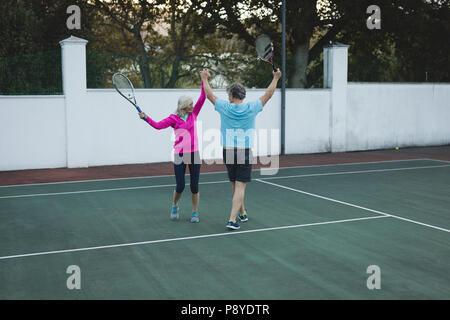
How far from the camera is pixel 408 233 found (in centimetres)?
686

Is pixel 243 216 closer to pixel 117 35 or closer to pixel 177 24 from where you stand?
pixel 177 24

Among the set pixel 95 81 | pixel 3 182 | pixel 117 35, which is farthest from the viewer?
pixel 117 35

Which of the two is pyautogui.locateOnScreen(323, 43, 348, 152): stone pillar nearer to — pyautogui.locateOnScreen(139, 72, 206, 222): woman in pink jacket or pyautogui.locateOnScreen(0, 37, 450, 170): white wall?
pyautogui.locateOnScreen(0, 37, 450, 170): white wall

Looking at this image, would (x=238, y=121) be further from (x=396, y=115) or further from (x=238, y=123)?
(x=396, y=115)

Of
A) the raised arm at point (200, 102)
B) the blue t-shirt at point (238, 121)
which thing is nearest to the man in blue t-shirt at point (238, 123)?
the blue t-shirt at point (238, 121)

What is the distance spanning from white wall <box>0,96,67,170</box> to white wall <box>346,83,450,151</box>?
8748mm

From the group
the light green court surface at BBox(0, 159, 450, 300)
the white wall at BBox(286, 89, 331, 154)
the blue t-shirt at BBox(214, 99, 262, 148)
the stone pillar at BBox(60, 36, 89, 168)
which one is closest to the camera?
the light green court surface at BBox(0, 159, 450, 300)

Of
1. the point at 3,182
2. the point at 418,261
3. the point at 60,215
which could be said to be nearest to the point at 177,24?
the point at 3,182

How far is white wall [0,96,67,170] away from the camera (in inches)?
508

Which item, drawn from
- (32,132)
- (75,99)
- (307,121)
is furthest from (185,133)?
(307,121)

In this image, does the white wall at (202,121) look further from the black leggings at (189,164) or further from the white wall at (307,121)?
the black leggings at (189,164)

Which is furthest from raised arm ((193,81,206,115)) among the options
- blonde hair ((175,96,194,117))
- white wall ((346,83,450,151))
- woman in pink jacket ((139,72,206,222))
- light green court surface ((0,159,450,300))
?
white wall ((346,83,450,151))

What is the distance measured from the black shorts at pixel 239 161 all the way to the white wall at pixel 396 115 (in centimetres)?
1092
